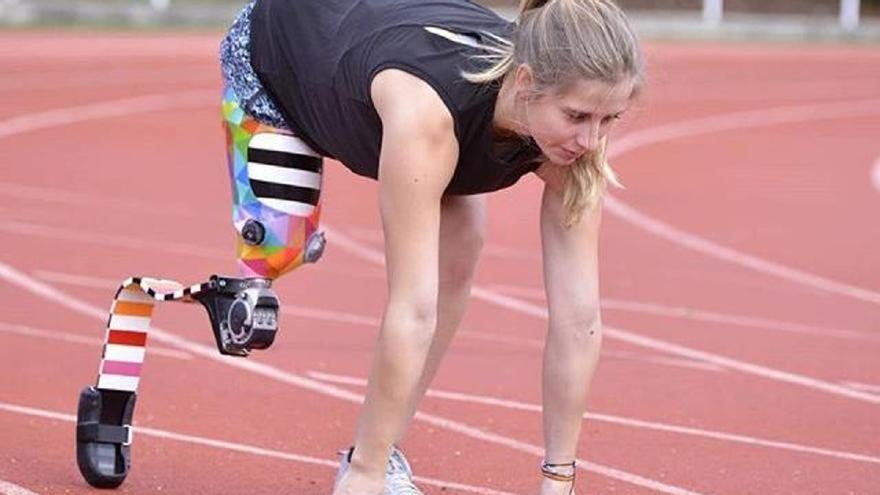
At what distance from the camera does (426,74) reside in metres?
4.75

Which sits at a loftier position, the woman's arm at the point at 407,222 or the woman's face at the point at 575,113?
the woman's face at the point at 575,113

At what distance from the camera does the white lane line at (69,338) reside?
7.87 m

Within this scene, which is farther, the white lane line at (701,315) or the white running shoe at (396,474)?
the white lane line at (701,315)

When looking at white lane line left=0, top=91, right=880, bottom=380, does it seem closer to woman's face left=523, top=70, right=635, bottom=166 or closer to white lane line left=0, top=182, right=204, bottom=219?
white lane line left=0, top=182, right=204, bottom=219

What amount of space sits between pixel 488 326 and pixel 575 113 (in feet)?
13.6

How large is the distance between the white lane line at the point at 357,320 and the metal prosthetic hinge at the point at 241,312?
2.96m

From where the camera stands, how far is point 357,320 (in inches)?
347

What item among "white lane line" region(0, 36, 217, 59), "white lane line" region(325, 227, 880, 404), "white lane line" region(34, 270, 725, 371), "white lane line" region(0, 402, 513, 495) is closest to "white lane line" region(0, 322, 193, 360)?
"white lane line" region(34, 270, 725, 371)

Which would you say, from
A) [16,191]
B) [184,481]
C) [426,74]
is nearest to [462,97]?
[426,74]

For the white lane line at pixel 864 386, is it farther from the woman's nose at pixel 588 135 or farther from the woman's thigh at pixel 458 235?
the woman's nose at pixel 588 135

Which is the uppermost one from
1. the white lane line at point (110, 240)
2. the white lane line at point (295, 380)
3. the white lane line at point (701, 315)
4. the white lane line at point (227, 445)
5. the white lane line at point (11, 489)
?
the white lane line at point (701, 315)

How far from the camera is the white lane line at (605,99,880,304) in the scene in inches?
411

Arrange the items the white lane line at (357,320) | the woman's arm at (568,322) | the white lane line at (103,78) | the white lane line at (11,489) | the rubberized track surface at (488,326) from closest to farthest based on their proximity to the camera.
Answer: the woman's arm at (568,322) → the white lane line at (11,489) → the rubberized track surface at (488,326) → the white lane line at (357,320) → the white lane line at (103,78)

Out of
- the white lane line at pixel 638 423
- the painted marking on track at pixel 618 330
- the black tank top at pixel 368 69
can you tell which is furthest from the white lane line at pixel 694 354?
the black tank top at pixel 368 69
